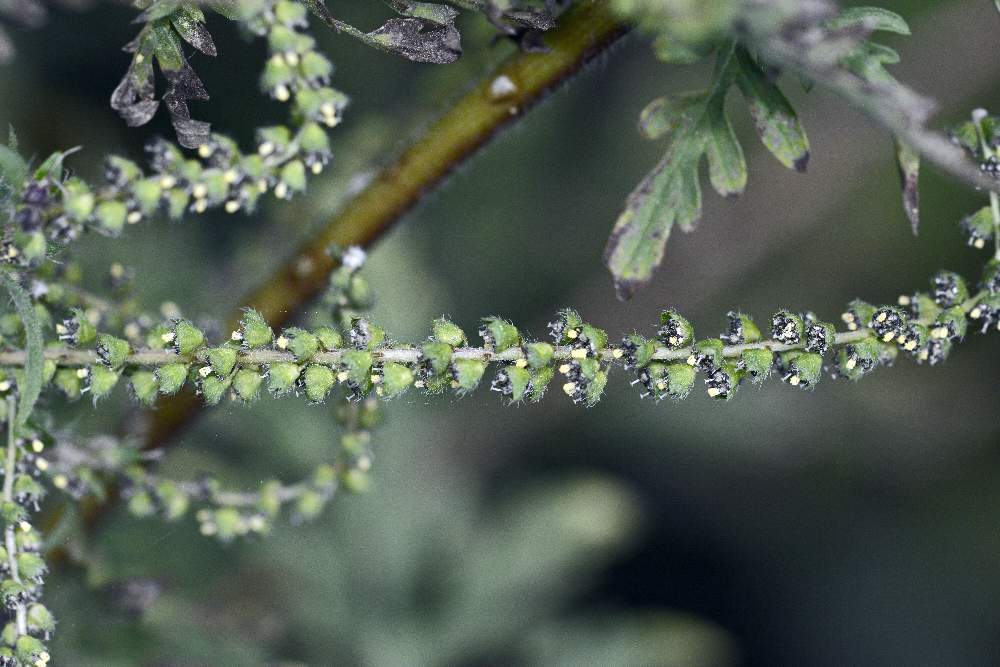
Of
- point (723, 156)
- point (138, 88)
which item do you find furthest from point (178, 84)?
point (723, 156)

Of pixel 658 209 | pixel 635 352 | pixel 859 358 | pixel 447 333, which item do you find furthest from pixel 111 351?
pixel 859 358

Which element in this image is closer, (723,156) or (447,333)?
(447,333)

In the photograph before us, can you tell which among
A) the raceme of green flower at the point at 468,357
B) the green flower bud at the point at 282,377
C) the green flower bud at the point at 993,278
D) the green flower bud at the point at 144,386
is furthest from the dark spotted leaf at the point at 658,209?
the green flower bud at the point at 144,386

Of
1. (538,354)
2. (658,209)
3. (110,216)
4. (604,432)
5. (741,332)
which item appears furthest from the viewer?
(604,432)

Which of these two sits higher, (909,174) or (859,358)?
A: (909,174)

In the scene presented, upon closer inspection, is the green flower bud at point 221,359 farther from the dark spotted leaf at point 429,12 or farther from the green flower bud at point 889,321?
the green flower bud at point 889,321

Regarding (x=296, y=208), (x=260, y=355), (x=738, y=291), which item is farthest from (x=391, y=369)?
(x=738, y=291)

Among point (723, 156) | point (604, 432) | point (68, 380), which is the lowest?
point (604, 432)

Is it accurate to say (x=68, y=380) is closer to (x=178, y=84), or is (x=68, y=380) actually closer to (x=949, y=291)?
(x=178, y=84)

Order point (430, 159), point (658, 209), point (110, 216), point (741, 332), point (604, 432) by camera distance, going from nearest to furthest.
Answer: point (110, 216) < point (741, 332) < point (658, 209) < point (430, 159) < point (604, 432)
